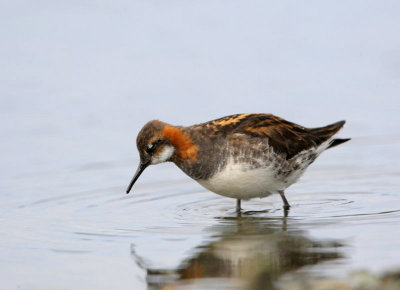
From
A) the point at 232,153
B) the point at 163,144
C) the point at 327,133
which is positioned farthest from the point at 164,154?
the point at 327,133

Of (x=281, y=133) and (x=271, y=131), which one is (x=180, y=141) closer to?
(x=271, y=131)

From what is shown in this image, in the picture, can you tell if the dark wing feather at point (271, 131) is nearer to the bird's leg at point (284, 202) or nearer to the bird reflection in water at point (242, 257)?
the bird's leg at point (284, 202)

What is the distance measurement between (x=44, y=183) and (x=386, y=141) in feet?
21.4

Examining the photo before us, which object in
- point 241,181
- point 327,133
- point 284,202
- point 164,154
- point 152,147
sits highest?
point 327,133

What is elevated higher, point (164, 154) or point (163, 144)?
point (163, 144)

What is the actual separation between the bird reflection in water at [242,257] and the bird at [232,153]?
2.22ft

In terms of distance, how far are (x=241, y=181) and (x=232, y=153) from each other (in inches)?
16.9

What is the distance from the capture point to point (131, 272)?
972 cm

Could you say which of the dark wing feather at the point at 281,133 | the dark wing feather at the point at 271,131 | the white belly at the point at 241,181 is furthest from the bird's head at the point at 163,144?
the dark wing feather at the point at 281,133

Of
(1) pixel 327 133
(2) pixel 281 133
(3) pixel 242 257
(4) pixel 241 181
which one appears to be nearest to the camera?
(3) pixel 242 257

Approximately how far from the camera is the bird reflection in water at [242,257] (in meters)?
9.17

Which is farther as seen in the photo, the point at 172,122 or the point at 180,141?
the point at 172,122

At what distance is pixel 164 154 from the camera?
12219 millimetres

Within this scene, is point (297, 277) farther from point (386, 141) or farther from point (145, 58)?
point (145, 58)
